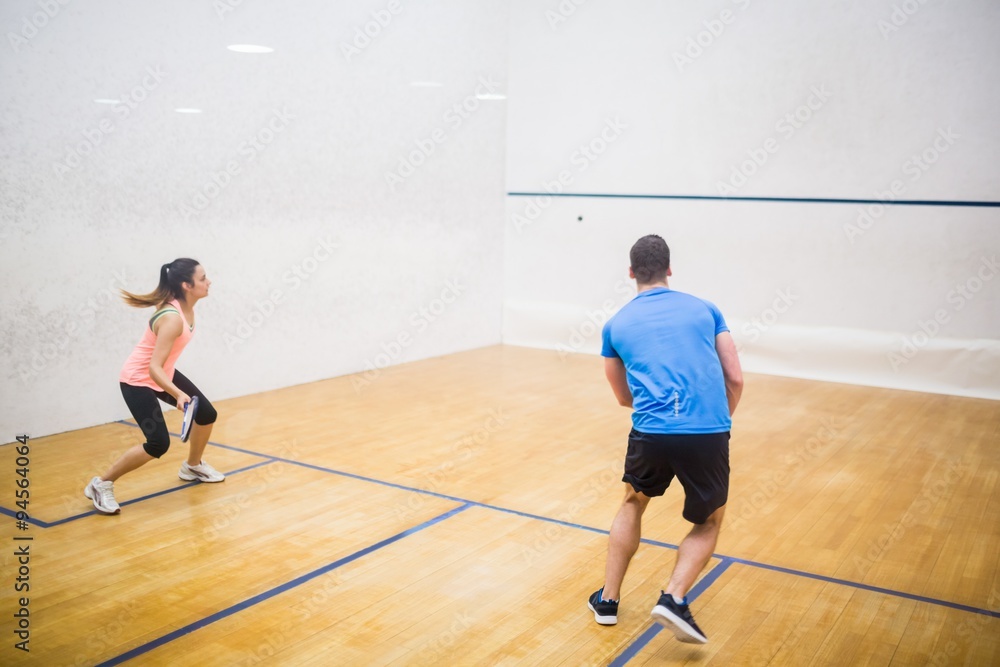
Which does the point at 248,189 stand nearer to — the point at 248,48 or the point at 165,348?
the point at 248,48

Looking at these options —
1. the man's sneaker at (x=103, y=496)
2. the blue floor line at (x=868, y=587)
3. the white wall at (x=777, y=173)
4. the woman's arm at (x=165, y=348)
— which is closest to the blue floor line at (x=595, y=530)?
the blue floor line at (x=868, y=587)

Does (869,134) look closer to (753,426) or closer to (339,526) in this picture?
(753,426)

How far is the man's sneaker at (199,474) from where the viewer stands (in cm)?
372

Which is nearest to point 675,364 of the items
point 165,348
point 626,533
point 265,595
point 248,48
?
point 626,533

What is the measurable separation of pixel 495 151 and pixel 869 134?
3069 millimetres

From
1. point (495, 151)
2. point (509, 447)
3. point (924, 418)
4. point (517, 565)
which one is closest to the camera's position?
point (517, 565)

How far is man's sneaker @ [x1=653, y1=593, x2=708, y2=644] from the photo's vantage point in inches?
85.5

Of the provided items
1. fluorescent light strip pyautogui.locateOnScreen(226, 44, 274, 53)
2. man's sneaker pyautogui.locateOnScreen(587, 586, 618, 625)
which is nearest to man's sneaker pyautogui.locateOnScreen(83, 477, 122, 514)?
man's sneaker pyautogui.locateOnScreen(587, 586, 618, 625)

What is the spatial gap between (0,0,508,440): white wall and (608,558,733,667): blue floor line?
341cm

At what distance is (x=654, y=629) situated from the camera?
7.91 feet

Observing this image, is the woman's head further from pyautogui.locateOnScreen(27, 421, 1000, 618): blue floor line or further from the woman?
pyautogui.locateOnScreen(27, 421, 1000, 618): blue floor line

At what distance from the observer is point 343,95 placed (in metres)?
6.01

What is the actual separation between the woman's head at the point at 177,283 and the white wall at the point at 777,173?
4558 mm

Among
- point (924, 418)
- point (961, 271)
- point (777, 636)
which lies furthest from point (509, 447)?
point (961, 271)
